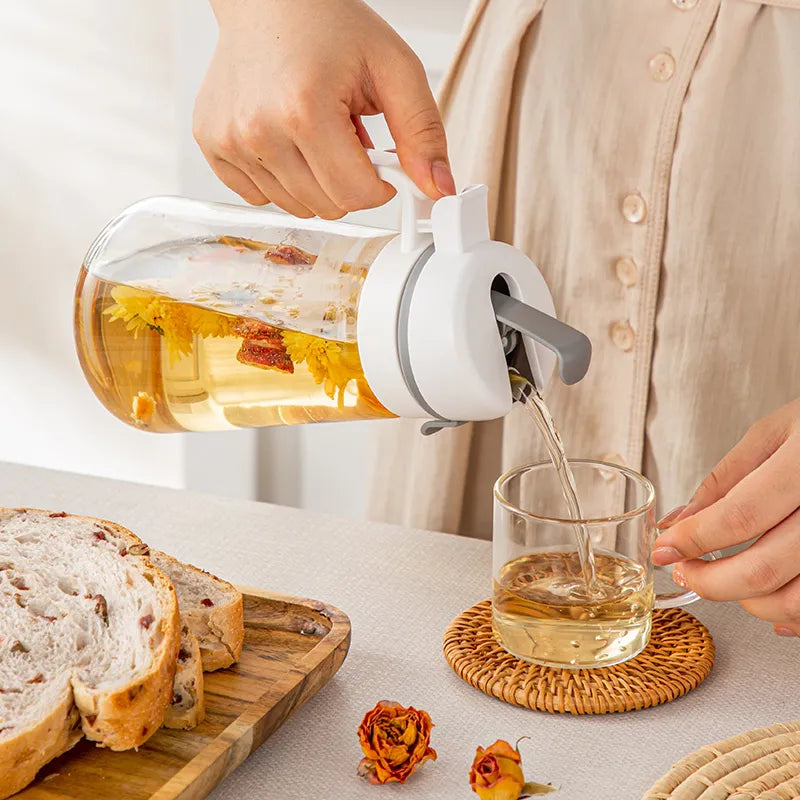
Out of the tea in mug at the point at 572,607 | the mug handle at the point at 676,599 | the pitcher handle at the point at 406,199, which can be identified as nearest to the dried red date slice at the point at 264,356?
the pitcher handle at the point at 406,199

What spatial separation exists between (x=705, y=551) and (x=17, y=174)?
172cm

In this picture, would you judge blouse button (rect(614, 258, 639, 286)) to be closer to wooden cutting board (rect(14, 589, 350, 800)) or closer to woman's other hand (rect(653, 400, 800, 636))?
woman's other hand (rect(653, 400, 800, 636))

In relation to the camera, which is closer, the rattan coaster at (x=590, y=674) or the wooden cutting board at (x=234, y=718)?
the wooden cutting board at (x=234, y=718)

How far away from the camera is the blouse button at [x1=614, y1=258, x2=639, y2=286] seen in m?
1.14

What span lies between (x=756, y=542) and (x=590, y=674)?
0.15 m

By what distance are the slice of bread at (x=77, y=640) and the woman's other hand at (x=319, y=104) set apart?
310 millimetres

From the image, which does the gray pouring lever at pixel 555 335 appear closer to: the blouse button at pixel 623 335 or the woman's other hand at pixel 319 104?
the woman's other hand at pixel 319 104

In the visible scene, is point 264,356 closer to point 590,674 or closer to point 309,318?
point 309,318

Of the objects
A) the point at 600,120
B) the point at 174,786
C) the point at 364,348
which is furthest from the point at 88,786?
the point at 600,120

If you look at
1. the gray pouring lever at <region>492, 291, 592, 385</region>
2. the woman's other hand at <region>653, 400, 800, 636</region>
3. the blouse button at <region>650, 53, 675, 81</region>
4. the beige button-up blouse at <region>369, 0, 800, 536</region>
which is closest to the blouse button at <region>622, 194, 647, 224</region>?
the beige button-up blouse at <region>369, 0, 800, 536</region>

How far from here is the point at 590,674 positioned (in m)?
0.87

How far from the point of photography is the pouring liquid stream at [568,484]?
2.59 feet

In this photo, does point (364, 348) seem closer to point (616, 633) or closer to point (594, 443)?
point (616, 633)

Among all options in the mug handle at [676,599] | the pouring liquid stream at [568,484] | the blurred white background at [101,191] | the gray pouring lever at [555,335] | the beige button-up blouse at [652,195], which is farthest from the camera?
the blurred white background at [101,191]
